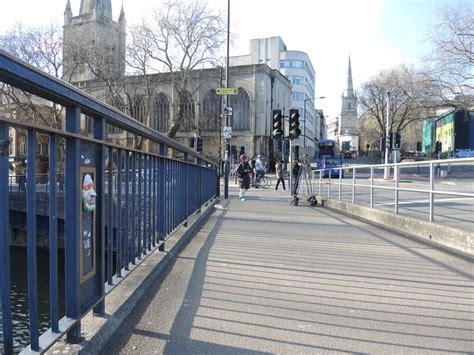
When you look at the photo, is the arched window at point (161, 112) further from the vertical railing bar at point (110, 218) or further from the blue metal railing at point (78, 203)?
the vertical railing bar at point (110, 218)

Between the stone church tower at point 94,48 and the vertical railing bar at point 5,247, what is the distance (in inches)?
1314

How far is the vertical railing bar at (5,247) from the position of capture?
6.03 feet

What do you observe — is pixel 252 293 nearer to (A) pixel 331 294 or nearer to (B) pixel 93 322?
(A) pixel 331 294

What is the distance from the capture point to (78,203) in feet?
8.59

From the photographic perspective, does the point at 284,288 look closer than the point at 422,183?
Yes

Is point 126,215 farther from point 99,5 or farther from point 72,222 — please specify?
point 99,5

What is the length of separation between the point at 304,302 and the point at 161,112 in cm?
5389

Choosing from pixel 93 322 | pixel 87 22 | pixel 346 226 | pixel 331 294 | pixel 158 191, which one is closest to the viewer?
pixel 93 322

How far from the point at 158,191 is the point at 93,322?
230cm

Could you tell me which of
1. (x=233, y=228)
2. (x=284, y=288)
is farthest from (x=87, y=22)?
(x=284, y=288)

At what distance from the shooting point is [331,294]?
4027 mm

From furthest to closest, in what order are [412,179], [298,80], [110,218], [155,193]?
[298,80] → [412,179] → [155,193] → [110,218]

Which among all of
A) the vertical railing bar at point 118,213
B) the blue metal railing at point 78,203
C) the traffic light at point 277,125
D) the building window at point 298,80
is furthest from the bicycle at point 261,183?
the building window at point 298,80

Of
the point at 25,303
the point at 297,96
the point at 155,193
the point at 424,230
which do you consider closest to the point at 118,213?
the point at 155,193
